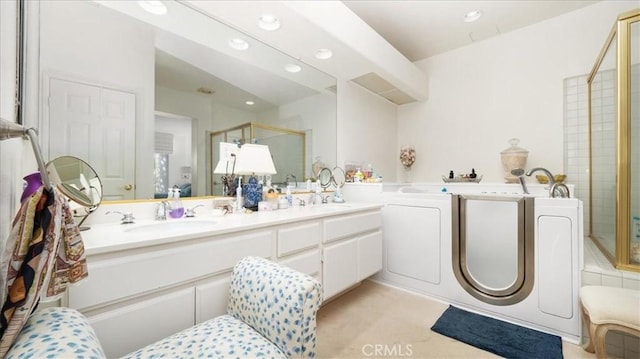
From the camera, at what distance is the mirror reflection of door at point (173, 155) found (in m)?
1.66

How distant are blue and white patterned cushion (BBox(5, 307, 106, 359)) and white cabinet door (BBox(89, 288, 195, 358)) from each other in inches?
8.7

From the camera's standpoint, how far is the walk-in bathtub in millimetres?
1727

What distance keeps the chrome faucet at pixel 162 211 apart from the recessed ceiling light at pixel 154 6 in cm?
118

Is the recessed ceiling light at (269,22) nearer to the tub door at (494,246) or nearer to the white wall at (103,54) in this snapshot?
the white wall at (103,54)

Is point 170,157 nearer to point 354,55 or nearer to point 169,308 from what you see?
point 169,308

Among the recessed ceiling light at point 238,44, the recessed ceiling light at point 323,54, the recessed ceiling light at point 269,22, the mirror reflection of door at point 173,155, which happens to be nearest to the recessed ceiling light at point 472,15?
the recessed ceiling light at point 323,54

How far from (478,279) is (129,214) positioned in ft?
8.11

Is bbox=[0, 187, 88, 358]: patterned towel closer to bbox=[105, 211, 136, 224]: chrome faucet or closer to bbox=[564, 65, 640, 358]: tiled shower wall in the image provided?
bbox=[105, 211, 136, 224]: chrome faucet

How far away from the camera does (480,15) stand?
267 centimetres

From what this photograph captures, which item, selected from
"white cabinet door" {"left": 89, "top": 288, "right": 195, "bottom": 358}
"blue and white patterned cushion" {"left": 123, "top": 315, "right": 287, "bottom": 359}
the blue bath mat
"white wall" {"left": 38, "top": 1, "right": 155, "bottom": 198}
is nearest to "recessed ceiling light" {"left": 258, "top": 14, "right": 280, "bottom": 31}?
"white wall" {"left": 38, "top": 1, "right": 155, "bottom": 198}

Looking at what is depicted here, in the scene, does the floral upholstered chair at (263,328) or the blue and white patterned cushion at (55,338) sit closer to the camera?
the blue and white patterned cushion at (55,338)

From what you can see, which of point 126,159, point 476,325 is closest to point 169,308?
point 126,159

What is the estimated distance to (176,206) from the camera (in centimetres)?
163

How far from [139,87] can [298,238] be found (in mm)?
1330
